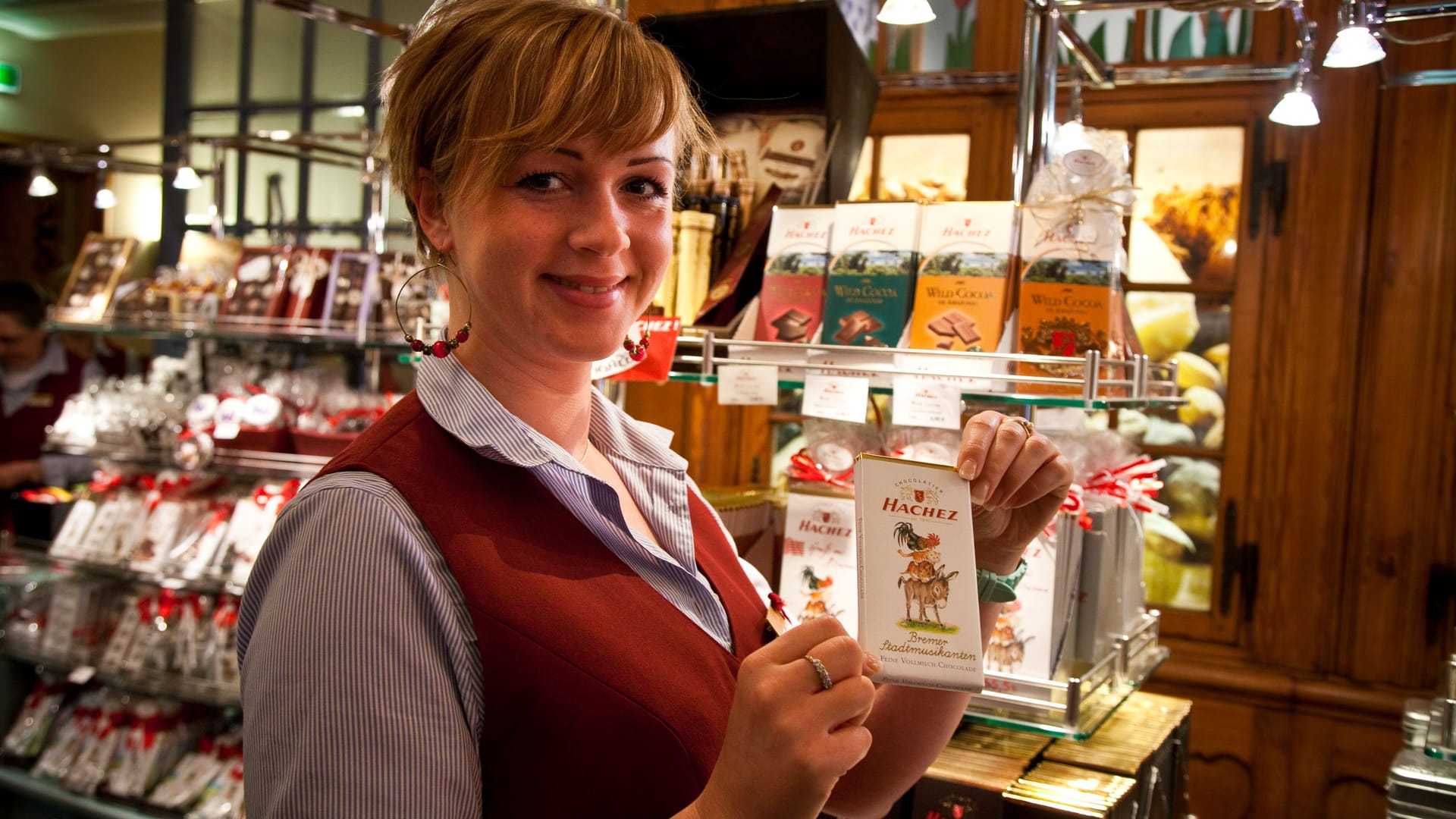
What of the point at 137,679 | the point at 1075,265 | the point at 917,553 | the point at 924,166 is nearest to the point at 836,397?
the point at 1075,265

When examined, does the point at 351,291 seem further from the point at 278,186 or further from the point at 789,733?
the point at 789,733

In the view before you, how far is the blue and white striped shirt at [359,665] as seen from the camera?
814mm

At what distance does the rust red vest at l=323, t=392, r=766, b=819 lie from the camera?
0.90 meters

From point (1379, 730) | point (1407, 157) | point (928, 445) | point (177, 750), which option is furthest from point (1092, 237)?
point (177, 750)

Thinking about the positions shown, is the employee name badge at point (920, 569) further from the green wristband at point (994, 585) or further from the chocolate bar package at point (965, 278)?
the chocolate bar package at point (965, 278)

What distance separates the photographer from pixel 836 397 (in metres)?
1.65

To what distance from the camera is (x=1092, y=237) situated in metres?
1.57

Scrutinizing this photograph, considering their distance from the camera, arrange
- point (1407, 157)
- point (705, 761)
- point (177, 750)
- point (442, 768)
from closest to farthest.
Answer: point (442, 768), point (705, 761), point (1407, 157), point (177, 750)

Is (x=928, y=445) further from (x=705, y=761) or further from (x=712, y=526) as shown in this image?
(x=705, y=761)

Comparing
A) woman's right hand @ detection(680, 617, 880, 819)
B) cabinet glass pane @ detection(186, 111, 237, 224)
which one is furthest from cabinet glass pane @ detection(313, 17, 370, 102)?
woman's right hand @ detection(680, 617, 880, 819)

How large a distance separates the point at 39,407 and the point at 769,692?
4.35m

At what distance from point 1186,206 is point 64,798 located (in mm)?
4004

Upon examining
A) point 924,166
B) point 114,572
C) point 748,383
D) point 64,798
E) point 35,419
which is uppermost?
point 924,166

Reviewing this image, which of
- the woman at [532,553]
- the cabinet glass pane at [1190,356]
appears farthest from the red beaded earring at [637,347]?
the cabinet glass pane at [1190,356]
